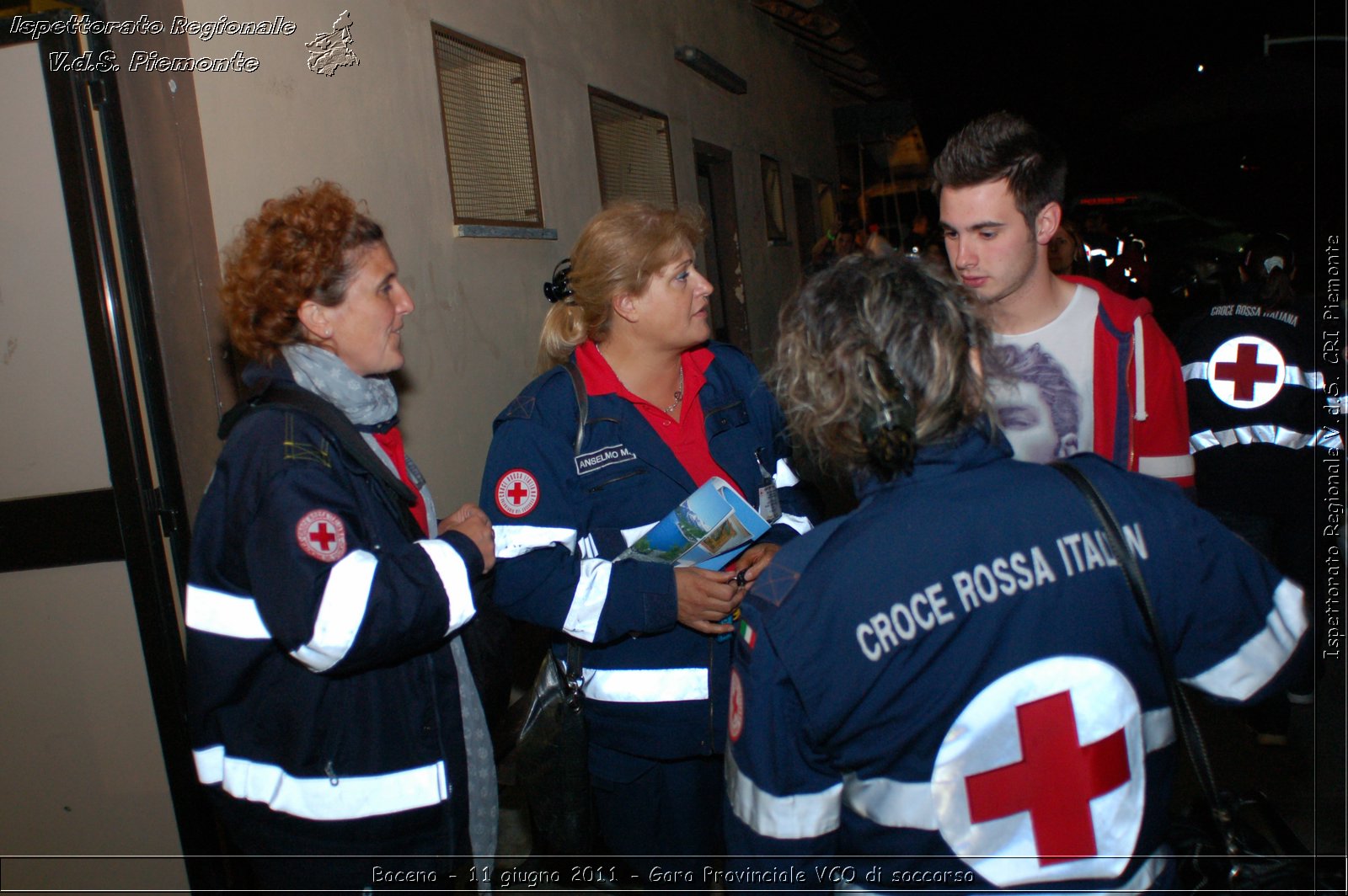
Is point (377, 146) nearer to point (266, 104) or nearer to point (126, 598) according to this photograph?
point (266, 104)

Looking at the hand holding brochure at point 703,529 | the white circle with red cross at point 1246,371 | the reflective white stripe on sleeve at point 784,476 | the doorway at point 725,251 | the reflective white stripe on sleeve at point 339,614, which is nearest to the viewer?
the reflective white stripe on sleeve at point 339,614

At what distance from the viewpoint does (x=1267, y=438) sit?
3.74m

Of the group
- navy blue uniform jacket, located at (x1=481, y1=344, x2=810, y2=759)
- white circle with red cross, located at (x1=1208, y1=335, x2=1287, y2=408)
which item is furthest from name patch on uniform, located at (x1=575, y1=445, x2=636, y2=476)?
white circle with red cross, located at (x1=1208, y1=335, x2=1287, y2=408)

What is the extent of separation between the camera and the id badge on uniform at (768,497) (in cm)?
246

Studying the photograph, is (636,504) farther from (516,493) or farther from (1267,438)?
(1267,438)

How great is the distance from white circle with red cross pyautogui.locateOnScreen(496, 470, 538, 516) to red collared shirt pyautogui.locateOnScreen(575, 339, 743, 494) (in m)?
0.30

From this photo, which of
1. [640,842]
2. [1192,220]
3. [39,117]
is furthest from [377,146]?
[1192,220]

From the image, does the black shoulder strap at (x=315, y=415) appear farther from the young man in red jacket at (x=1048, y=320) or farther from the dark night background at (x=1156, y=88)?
the dark night background at (x=1156, y=88)

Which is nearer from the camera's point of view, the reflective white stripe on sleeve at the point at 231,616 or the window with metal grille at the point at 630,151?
the reflective white stripe on sleeve at the point at 231,616

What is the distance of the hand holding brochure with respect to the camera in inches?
80.5

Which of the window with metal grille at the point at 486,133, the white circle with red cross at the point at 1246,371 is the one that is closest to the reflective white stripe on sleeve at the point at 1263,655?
the white circle with red cross at the point at 1246,371

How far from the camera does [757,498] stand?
246 centimetres

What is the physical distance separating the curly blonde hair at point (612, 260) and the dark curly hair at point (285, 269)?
696mm

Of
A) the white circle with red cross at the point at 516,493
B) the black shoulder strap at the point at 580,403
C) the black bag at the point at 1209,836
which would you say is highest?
the black shoulder strap at the point at 580,403
